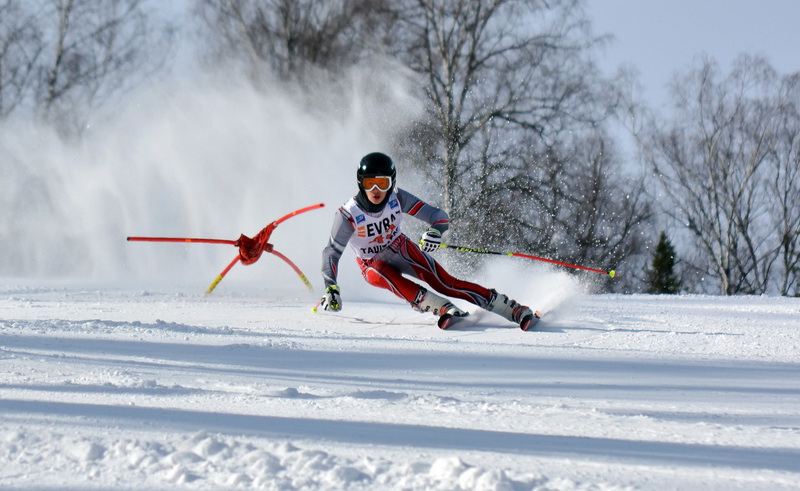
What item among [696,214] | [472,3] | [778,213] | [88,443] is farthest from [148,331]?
[778,213]

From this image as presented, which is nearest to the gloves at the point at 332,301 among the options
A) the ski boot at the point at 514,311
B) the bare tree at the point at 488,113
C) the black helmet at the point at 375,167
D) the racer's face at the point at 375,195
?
the racer's face at the point at 375,195

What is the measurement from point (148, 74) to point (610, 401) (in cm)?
1822

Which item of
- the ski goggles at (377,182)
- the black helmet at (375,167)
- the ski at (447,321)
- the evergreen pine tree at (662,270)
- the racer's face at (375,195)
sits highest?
the evergreen pine tree at (662,270)

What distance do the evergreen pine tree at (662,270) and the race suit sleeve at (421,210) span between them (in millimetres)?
22790

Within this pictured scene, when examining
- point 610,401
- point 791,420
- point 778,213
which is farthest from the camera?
point 778,213

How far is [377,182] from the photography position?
5.00 metres

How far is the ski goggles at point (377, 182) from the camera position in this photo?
16.4 ft

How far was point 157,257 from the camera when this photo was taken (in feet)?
40.1

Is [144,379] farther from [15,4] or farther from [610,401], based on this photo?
[15,4]

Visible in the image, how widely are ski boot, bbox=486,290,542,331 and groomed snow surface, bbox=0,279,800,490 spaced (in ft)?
0.38

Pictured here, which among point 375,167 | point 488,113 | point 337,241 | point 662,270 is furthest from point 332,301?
point 662,270

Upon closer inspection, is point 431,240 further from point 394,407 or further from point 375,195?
point 394,407

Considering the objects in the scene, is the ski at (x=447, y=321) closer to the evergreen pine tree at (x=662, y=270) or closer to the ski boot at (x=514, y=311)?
the ski boot at (x=514, y=311)

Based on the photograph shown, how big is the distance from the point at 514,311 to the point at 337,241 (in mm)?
1331
